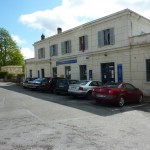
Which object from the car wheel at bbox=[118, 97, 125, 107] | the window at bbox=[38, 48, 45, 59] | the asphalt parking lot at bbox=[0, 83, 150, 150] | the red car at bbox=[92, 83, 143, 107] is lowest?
the asphalt parking lot at bbox=[0, 83, 150, 150]

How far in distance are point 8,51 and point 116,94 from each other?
56952mm

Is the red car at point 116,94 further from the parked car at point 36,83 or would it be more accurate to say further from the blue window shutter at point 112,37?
the parked car at point 36,83

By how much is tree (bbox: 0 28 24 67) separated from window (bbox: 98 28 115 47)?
47.5 meters

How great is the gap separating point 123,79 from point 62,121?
12.1 meters

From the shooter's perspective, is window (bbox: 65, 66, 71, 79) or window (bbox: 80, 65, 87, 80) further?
window (bbox: 65, 66, 71, 79)

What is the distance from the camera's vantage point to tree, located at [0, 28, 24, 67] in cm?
6500

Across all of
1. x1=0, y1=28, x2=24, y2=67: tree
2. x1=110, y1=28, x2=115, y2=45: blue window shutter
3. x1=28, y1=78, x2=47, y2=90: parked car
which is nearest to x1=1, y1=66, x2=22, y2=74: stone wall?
x1=0, y1=28, x2=24, y2=67: tree

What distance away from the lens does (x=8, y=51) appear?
65.8m

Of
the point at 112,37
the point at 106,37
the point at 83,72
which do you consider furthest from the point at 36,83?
the point at 112,37

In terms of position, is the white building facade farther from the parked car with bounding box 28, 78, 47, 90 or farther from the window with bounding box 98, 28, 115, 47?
the parked car with bounding box 28, 78, 47, 90

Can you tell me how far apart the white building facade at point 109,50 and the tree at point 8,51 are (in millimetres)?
38947

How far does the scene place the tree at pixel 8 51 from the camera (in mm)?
65000

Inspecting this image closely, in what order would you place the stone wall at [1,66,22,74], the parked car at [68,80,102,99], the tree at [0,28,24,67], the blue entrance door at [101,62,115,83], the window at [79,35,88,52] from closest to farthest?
the parked car at [68,80,102,99], the blue entrance door at [101,62,115,83], the window at [79,35,88,52], the stone wall at [1,66,22,74], the tree at [0,28,24,67]

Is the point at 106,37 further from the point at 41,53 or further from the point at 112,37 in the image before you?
the point at 41,53
